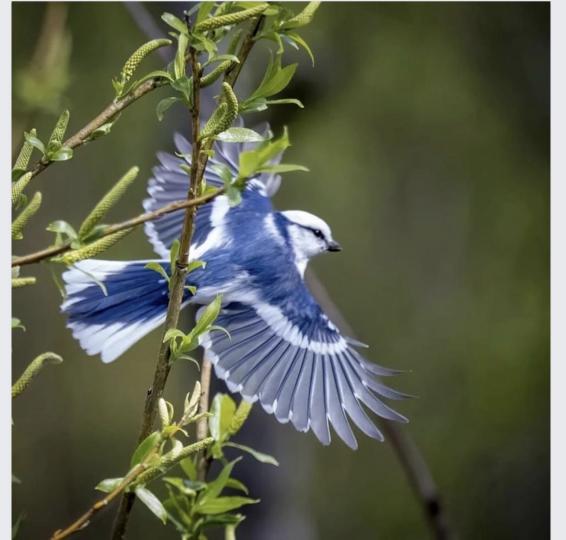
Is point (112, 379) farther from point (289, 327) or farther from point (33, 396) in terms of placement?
point (289, 327)

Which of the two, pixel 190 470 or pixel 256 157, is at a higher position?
pixel 256 157

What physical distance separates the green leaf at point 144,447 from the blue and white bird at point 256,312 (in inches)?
21.0

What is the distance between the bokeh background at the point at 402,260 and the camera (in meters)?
3.25

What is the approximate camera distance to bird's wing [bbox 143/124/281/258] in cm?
159

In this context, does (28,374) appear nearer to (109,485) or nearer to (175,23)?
(109,485)

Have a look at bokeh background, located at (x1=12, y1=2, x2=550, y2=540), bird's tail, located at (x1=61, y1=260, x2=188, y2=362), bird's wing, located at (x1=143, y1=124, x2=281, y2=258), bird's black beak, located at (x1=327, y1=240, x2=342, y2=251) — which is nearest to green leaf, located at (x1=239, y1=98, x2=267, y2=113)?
bird's tail, located at (x1=61, y1=260, x2=188, y2=362)

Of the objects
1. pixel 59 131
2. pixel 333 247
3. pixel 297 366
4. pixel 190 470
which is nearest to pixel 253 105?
pixel 59 131

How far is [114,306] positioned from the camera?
1.46 m

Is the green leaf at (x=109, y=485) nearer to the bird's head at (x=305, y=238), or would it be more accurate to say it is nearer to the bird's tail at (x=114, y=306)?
the bird's tail at (x=114, y=306)

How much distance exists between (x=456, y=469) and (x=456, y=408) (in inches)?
10.6

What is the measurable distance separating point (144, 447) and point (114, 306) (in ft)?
2.65

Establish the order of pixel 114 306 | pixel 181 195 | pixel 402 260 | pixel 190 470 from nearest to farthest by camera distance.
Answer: pixel 190 470, pixel 114 306, pixel 181 195, pixel 402 260

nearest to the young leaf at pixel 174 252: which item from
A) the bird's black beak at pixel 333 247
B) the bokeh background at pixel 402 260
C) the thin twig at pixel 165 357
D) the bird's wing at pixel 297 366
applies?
the thin twig at pixel 165 357

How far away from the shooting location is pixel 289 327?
5.01 ft
